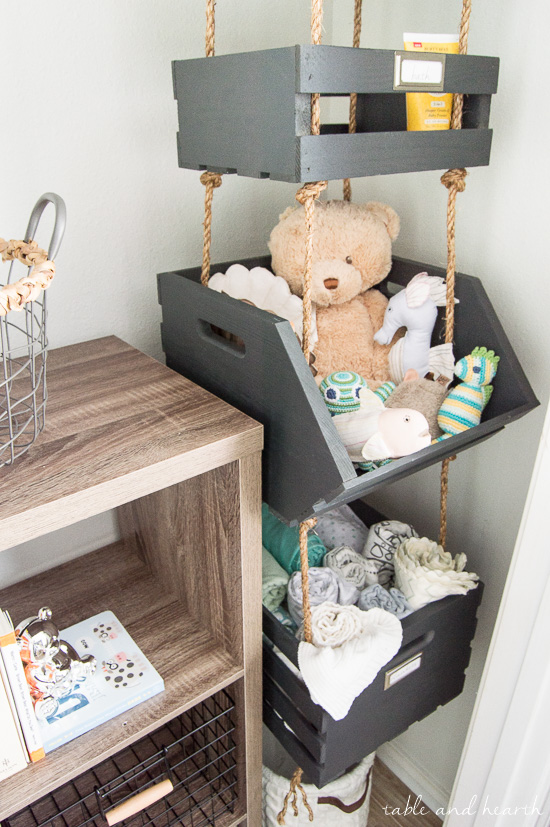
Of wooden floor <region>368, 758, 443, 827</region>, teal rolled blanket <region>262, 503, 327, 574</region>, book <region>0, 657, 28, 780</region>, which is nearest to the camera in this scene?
book <region>0, 657, 28, 780</region>

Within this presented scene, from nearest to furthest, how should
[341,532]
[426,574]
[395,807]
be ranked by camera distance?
[426,574]
[341,532]
[395,807]

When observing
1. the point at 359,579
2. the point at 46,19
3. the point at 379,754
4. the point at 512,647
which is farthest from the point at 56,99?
the point at 379,754

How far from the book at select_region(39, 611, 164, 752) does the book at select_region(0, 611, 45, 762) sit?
2 cm

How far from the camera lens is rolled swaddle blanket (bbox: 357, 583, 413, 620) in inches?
37.4

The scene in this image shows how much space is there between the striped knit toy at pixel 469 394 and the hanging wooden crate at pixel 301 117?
0.94 feet

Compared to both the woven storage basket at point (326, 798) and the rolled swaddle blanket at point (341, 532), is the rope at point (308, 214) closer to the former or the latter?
the rolled swaddle blanket at point (341, 532)

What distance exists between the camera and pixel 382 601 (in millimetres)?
952

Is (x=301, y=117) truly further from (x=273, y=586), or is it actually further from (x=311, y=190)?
(x=273, y=586)

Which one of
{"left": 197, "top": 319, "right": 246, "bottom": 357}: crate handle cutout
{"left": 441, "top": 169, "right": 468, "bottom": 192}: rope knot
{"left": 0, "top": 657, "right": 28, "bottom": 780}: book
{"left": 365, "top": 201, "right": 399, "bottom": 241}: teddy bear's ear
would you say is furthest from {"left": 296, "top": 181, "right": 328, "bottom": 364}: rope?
{"left": 0, "top": 657, "right": 28, "bottom": 780}: book

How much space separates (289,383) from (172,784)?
71 centimetres

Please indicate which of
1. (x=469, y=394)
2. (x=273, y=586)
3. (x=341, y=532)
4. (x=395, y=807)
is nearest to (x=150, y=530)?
(x=273, y=586)

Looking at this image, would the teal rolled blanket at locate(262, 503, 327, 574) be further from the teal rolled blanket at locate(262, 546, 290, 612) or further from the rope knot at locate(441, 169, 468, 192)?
the rope knot at locate(441, 169, 468, 192)

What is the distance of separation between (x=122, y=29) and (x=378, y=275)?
54 cm

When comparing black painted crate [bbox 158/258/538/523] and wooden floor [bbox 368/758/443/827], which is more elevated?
black painted crate [bbox 158/258/538/523]
